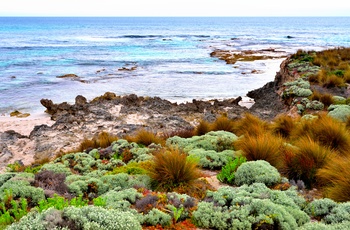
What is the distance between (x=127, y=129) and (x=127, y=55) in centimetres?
3233

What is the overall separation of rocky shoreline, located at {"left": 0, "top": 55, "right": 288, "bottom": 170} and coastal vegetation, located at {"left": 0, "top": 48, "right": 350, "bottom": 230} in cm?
307

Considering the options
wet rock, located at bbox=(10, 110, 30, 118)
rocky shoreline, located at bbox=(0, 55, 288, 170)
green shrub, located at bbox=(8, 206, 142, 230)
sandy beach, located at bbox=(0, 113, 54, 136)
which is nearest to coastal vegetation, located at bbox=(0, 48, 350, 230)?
green shrub, located at bbox=(8, 206, 142, 230)

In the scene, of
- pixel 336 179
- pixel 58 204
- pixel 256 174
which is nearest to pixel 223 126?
pixel 256 174

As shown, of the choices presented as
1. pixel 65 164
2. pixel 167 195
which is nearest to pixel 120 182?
pixel 167 195

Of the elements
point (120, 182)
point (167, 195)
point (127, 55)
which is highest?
point (167, 195)

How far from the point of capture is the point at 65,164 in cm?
723

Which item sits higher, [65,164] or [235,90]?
[65,164]

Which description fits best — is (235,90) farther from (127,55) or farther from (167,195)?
(127,55)

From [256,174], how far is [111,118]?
30.8ft

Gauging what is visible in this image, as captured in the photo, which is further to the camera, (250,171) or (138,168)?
(138,168)

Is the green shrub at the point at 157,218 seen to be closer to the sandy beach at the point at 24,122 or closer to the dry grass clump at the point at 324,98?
the dry grass clump at the point at 324,98

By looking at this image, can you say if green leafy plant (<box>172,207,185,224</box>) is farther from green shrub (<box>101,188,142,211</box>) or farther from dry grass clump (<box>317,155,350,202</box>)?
dry grass clump (<box>317,155,350,202</box>)

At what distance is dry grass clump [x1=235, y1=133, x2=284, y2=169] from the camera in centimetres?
658

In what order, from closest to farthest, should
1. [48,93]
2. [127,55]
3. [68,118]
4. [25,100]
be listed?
[68,118] < [25,100] < [48,93] < [127,55]
